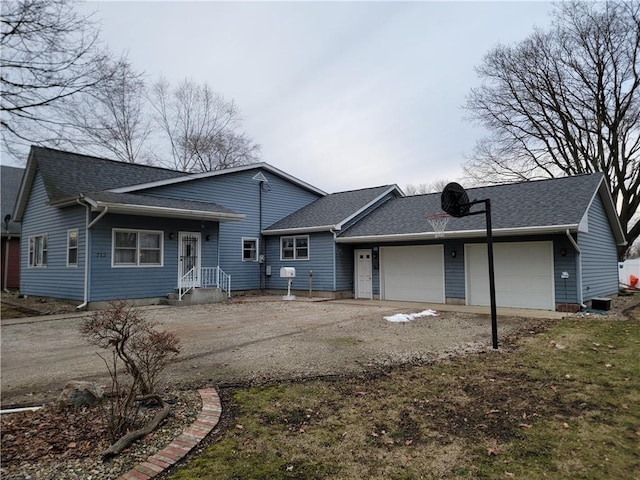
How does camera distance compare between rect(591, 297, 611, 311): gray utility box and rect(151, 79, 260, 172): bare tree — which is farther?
rect(151, 79, 260, 172): bare tree

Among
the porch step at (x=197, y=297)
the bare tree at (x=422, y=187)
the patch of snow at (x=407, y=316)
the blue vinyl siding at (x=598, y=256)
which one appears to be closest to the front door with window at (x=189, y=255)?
the porch step at (x=197, y=297)

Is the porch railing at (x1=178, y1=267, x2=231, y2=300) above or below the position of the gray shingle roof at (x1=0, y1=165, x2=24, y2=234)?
below

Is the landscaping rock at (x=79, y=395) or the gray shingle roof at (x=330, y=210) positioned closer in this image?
the landscaping rock at (x=79, y=395)

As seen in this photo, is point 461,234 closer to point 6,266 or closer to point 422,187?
point 6,266

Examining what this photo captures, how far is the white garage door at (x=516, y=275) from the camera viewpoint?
36.8 ft

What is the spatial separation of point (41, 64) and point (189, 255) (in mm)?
7007

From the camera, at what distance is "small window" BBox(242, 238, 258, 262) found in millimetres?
16547

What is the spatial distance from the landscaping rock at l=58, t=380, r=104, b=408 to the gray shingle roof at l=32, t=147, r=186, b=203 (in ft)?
32.3

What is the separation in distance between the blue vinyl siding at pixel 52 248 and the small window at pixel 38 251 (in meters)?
0.18

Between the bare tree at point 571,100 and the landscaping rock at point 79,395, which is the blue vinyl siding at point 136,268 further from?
the bare tree at point 571,100

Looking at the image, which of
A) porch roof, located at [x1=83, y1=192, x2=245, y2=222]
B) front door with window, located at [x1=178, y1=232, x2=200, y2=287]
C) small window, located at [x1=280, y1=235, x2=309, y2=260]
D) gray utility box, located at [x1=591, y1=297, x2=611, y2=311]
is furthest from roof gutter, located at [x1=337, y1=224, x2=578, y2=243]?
front door with window, located at [x1=178, y1=232, x2=200, y2=287]

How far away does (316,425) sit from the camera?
354cm

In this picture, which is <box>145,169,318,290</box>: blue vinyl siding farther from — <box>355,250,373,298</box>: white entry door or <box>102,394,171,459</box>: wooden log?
<box>102,394,171,459</box>: wooden log

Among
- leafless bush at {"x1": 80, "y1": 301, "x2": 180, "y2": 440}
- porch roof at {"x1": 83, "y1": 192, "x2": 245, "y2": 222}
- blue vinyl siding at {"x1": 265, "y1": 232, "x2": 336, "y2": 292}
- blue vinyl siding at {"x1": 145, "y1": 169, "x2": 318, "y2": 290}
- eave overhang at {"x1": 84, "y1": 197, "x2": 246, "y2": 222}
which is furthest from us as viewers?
blue vinyl siding at {"x1": 145, "y1": 169, "x2": 318, "y2": 290}
